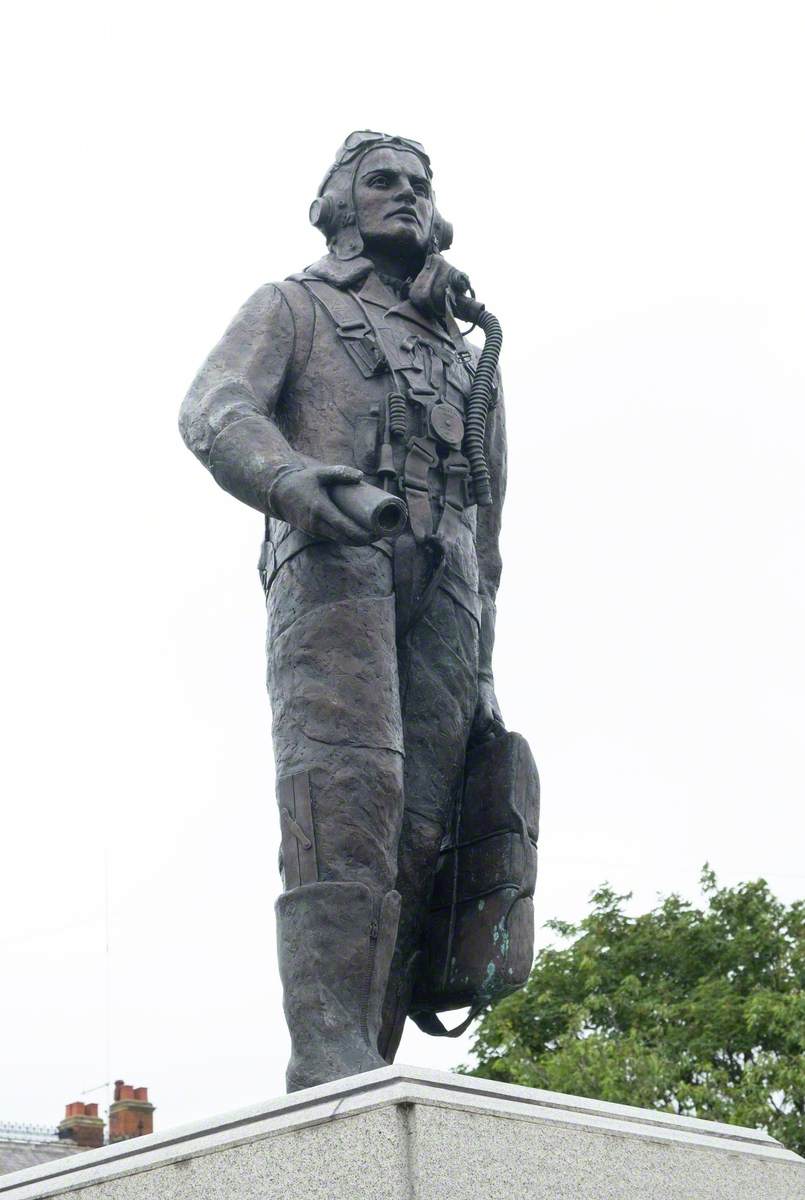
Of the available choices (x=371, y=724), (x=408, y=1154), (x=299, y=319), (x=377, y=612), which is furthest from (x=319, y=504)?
(x=408, y=1154)

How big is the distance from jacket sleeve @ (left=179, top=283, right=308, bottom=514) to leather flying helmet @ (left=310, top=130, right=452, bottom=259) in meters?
0.44

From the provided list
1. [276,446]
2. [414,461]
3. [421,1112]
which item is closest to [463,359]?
[414,461]

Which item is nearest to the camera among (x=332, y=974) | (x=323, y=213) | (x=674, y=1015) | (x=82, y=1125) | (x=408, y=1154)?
(x=408, y=1154)

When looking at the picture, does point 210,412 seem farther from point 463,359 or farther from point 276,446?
point 463,359

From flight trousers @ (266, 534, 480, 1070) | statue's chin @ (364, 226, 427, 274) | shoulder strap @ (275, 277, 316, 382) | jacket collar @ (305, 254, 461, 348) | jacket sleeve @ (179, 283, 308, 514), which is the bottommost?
flight trousers @ (266, 534, 480, 1070)

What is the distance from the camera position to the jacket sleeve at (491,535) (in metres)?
7.79

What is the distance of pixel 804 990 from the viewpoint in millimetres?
29094

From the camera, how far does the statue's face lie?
25.5ft

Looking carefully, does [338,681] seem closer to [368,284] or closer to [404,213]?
[368,284]

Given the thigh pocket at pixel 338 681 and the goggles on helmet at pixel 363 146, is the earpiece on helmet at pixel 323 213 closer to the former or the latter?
the goggles on helmet at pixel 363 146

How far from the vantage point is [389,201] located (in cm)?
779

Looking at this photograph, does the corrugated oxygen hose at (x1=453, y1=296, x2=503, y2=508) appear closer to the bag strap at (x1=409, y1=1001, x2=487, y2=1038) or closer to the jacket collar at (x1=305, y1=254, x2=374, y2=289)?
the jacket collar at (x1=305, y1=254, x2=374, y2=289)

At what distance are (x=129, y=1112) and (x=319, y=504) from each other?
41467 mm

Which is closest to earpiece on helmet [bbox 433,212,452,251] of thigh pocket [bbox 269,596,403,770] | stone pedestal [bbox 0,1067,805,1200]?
thigh pocket [bbox 269,596,403,770]
